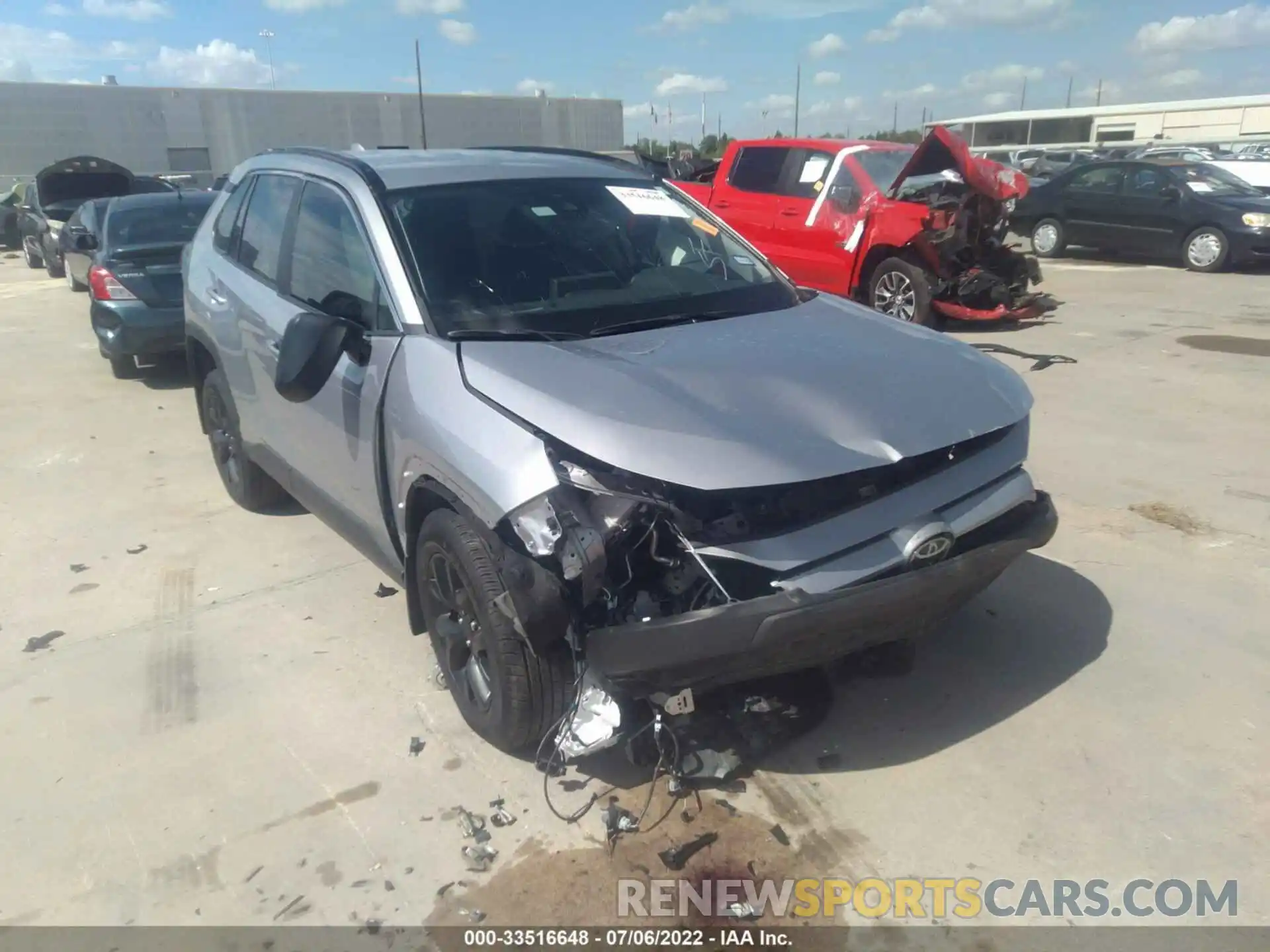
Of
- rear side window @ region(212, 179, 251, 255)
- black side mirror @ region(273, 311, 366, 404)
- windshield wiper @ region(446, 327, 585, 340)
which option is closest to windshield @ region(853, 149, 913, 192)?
rear side window @ region(212, 179, 251, 255)

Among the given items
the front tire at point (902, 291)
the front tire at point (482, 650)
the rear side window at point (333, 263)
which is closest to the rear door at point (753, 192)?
the front tire at point (902, 291)

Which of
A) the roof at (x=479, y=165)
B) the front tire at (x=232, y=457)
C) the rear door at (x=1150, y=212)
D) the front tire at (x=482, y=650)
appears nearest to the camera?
the front tire at (x=482, y=650)

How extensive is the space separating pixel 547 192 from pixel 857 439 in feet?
6.05

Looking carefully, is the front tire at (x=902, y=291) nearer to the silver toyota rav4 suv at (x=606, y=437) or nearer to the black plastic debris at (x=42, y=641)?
the silver toyota rav4 suv at (x=606, y=437)

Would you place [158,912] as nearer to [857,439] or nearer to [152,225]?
[857,439]

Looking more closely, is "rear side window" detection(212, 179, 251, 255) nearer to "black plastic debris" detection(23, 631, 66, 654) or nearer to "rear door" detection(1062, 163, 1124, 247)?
"black plastic debris" detection(23, 631, 66, 654)

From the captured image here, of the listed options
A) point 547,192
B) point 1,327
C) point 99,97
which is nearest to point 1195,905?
point 547,192

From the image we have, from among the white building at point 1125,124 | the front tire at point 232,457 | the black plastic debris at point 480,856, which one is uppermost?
the white building at point 1125,124

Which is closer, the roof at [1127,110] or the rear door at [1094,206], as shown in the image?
the rear door at [1094,206]

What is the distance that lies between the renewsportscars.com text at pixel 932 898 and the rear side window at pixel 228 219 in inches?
150

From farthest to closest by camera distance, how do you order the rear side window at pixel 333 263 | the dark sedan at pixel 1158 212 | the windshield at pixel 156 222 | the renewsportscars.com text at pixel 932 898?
1. the dark sedan at pixel 1158 212
2. the windshield at pixel 156 222
3. the rear side window at pixel 333 263
4. the renewsportscars.com text at pixel 932 898

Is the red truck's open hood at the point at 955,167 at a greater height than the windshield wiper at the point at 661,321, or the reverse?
the red truck's open hood at the point at 955,167

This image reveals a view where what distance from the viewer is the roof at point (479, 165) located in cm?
367

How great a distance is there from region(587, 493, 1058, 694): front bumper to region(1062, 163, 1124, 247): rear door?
13.6m
